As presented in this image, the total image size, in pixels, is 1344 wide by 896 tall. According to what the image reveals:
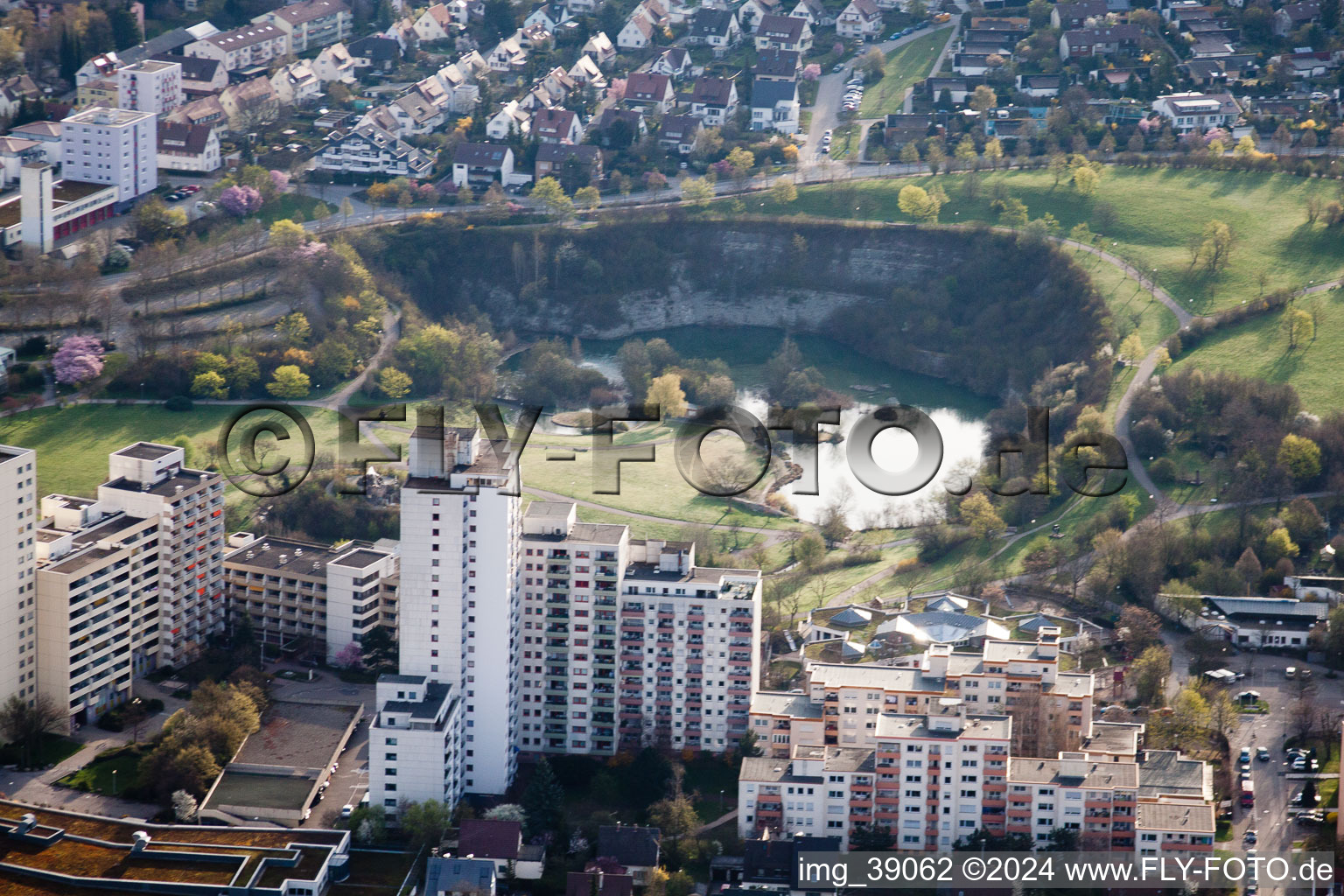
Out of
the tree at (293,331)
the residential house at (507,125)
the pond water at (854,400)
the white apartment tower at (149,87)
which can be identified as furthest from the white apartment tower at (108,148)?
the pond water at (854,400)

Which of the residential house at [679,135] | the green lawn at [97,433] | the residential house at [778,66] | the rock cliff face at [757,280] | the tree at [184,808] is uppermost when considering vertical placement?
the residential house at [778,66]

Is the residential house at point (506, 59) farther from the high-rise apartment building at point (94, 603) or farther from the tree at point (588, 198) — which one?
the high-rise apartment building at point (94, 603)

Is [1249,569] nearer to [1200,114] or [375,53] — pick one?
[1200,114]

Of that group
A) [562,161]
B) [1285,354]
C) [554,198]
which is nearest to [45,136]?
[554,198]

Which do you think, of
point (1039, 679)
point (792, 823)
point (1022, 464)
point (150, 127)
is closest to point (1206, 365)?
point (1022, 464)

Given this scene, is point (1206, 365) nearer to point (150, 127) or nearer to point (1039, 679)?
point (1039, 679)

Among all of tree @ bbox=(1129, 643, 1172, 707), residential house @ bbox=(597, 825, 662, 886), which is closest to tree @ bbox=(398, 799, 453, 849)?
residential house @ bbox=(597, 825, 662, 886)

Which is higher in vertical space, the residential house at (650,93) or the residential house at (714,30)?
the residential house at (714,30)
